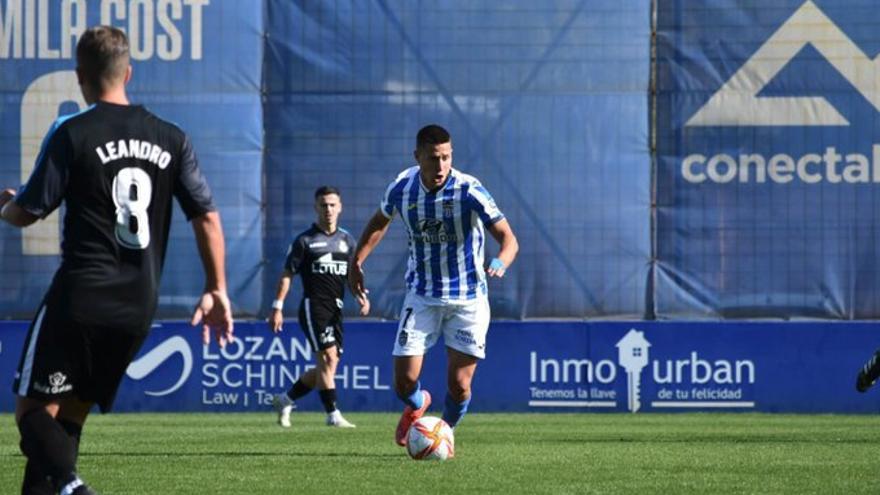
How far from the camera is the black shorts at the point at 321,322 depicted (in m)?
16.2

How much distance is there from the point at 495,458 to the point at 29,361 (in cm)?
505

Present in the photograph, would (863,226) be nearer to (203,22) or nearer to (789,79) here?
(789,79)

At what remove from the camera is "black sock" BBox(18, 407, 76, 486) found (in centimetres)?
623

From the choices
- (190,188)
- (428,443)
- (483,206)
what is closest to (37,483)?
(190,188)

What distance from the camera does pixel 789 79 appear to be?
62.3 ft

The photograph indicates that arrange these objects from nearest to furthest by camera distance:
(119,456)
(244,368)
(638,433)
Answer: (119,456) → (638,433) → (244,368)

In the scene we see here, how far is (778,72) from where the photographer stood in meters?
19.0

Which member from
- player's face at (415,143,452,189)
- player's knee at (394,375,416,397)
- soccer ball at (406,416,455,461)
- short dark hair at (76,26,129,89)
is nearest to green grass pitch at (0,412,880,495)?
soccer ball at (406,416,455,461)

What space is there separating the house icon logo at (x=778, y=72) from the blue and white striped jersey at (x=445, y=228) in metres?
8.15

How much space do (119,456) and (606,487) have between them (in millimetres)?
3928

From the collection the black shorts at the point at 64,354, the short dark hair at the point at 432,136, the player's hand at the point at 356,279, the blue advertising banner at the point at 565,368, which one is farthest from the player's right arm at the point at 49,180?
the blue advertising banner at the point at 565,368

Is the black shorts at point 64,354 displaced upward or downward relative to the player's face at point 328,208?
downward

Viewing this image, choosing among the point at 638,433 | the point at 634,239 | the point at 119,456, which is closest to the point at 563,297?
the point at 634,239

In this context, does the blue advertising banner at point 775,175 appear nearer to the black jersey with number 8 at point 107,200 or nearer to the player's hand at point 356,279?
the player's hand at point 356,279
